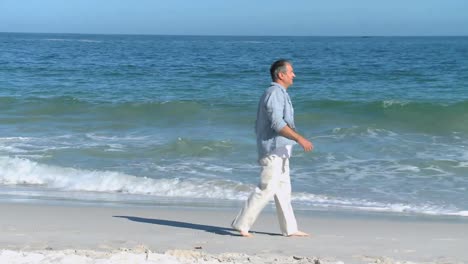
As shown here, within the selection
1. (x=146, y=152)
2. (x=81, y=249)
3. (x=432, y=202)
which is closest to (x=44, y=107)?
(x=146, y=152)

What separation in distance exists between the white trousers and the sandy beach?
0.39ft

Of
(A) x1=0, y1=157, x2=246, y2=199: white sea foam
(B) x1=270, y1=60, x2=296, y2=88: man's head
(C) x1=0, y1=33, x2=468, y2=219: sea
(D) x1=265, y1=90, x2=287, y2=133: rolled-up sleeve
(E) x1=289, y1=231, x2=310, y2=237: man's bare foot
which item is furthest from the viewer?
(A) x1=0, y1=157, x2=246, y2=199: white sea foam

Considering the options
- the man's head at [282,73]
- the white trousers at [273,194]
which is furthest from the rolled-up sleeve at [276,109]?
the white trousers at [273,194]

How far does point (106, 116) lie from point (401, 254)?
39.1ft

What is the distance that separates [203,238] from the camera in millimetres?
6316

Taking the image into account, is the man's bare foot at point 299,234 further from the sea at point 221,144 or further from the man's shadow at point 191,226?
the sea at point 221,144

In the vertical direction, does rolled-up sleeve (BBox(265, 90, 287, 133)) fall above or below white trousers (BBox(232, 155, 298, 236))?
above

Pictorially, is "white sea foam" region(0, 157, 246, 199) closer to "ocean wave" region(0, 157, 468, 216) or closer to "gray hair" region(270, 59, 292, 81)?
"ocean wave" region(0, 157, 468, 216)

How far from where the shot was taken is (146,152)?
12.0 m

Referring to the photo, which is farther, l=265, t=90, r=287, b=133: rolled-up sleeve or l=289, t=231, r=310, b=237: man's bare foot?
l=289, t=231, r=310, b=237: man's bare foot

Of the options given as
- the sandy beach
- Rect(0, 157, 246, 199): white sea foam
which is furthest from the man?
Rect(0, 157, 246, 199): white sea foam

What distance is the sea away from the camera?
29.3ft

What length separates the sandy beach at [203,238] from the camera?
5.48m

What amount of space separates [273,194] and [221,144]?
21.0 ft
